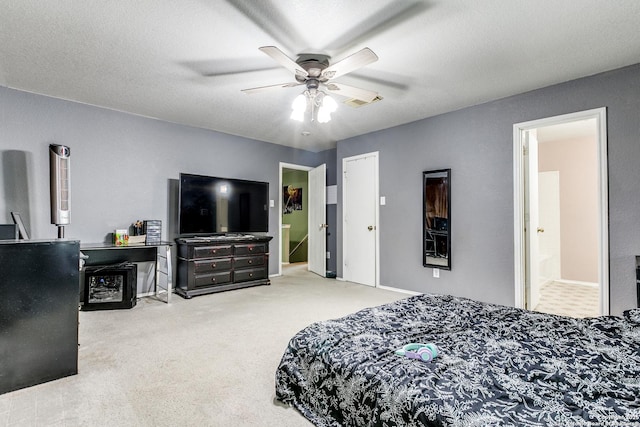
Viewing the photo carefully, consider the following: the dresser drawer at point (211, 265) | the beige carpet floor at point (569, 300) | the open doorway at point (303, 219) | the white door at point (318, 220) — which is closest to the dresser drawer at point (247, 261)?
the dresser drawer at point (211, 265)

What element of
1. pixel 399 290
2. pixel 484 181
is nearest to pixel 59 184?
pixel 399 290

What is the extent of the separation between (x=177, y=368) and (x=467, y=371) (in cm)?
197

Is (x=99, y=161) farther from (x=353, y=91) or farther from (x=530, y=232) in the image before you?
(x=530, y=232)

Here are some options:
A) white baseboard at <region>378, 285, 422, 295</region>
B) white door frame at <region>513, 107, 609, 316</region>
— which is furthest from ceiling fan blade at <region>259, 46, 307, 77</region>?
white baseboard at <region>378, 285, 422, 295</region>

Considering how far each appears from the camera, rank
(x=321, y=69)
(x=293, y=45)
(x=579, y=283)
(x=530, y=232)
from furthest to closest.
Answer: (x=579, y=283) < (x=530, y=232) < (x=321, y=69) < (x=293, y=45)

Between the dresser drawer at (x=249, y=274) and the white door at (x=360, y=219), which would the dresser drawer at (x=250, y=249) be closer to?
the dresser drawer at (x=249, y=274)

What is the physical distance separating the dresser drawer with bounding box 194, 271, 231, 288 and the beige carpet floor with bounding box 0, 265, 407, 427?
32cm

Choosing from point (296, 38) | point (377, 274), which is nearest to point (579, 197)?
point (377, 274)

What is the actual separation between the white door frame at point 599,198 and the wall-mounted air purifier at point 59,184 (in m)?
4.82

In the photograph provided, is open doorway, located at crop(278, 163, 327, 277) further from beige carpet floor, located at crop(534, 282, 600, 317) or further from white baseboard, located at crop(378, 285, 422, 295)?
beige carpet floor, located at crop(534, 282, 600, 317)

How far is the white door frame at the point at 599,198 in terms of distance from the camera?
2.92m

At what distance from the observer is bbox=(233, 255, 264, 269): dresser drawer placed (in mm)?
4613

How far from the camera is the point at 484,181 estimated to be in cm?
376

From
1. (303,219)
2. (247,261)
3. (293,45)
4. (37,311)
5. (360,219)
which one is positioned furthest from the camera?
(303,219)
